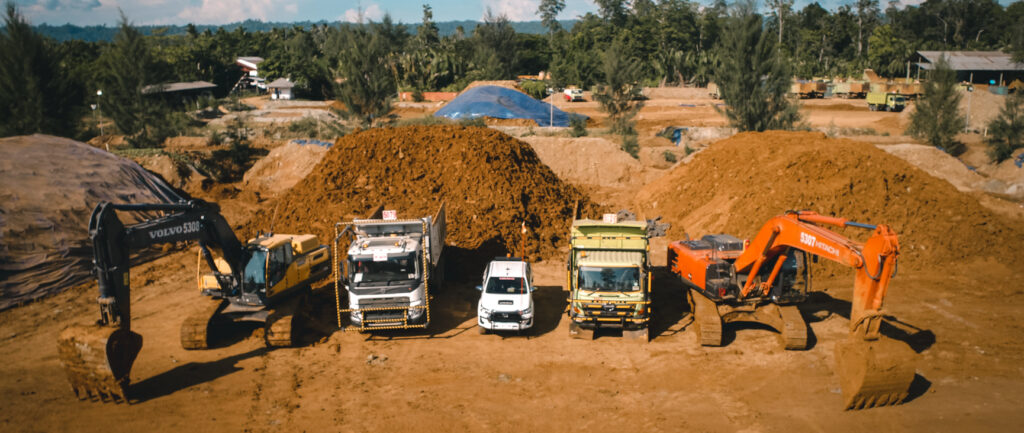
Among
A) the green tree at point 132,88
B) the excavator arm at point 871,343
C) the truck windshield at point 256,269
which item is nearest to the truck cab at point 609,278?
the excavator arm at point 871,343

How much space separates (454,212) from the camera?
2264 centimetres

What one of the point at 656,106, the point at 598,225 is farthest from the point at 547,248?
the point at 656,106

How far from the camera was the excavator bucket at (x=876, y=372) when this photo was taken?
11602 mm

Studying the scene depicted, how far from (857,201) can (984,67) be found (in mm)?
60992

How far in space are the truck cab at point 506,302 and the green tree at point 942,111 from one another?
1356 inches

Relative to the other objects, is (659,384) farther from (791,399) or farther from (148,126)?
(148,126)

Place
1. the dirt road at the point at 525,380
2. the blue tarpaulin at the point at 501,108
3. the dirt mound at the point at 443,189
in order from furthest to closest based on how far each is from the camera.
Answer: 1. the blue tarpaulin at the point at 501,108
2. the dirt mound at the point at 443,189
3. the dirt road at the point at 525,380

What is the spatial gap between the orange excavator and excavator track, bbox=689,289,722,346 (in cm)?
2

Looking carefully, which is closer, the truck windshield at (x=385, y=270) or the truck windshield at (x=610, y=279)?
the truck windshield at (x=610, y=279)

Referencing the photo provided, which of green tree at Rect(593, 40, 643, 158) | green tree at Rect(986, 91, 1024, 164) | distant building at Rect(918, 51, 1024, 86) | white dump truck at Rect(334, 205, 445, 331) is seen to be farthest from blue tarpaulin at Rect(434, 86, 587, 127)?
distant building at Rect(918, 51, 1024, 86)

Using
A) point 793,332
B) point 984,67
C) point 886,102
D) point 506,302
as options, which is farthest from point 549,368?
point 984,67

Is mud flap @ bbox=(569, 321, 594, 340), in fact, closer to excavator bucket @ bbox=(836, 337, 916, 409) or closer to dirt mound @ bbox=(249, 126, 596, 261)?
excavator bucket @ bbox=(836, 337, 916, 409)

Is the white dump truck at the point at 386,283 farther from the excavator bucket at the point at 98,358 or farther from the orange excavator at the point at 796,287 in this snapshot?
the orange excavator at the point at 796,287

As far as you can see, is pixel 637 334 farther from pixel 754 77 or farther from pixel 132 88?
pixel 132 88
